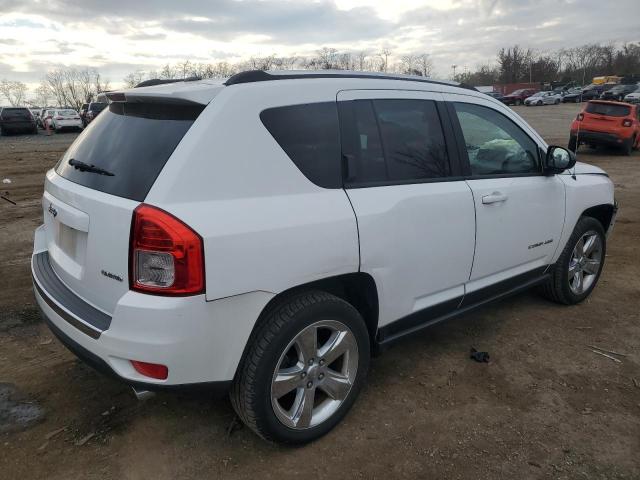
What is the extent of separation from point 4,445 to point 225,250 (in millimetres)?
1688

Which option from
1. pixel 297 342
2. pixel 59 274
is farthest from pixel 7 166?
pixel 297 342

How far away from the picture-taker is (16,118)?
1082 inches

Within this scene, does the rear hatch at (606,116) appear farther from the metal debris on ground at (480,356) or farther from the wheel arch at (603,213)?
the metal debris on ground at (480,356)

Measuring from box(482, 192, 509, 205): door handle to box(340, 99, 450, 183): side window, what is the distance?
0.33 meters

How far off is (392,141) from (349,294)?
3.01ft

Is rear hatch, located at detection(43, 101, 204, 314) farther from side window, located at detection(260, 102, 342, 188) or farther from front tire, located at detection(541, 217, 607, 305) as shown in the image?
front tire, located at detection(541, 217, 607, 305)

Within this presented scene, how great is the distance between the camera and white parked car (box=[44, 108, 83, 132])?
93.8ft

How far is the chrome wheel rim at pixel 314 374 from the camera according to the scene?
254 cm

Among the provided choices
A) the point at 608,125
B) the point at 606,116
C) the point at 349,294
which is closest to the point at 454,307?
the point at 349,294

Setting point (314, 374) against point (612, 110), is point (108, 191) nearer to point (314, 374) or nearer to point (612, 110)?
point (314, 374)

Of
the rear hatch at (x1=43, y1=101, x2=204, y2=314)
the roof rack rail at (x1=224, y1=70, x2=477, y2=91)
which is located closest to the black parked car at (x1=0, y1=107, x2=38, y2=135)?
the rear hatch at (x1=43, y1=101, x2=204, y2=314)

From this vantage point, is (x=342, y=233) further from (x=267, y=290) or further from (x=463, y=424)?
(x=463, y=424)

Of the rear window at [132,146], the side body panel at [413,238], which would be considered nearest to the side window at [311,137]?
the side body panel at [413,238]

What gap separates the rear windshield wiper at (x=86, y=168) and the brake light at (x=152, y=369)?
2.92 ft
